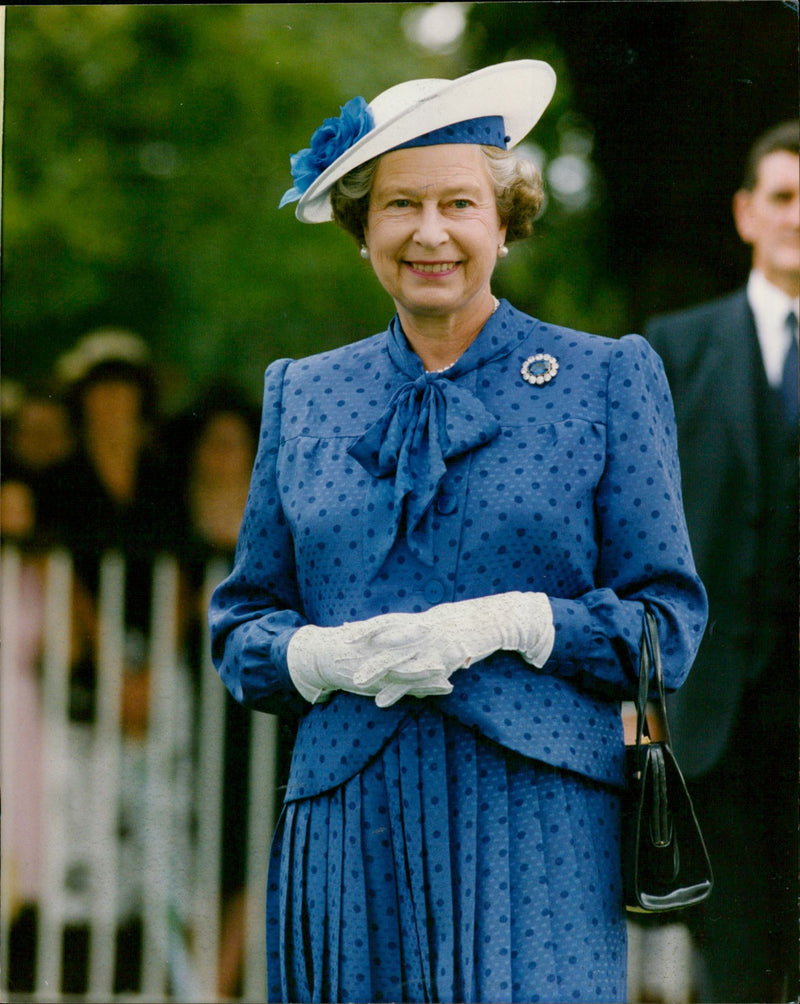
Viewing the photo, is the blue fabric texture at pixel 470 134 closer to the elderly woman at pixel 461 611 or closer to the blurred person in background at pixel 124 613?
the elderly woman at pixel 461 611

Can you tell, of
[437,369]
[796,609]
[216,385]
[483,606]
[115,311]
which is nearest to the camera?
[483,606]

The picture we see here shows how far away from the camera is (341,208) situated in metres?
3.17

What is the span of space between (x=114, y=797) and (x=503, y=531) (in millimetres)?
2173

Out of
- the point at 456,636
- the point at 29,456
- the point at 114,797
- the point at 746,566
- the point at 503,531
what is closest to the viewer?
the point at 456,636

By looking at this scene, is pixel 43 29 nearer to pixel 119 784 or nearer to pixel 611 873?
pixel 119 784

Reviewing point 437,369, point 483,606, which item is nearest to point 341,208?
point 437,369

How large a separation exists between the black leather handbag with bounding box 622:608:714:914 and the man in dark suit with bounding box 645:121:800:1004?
1514mm

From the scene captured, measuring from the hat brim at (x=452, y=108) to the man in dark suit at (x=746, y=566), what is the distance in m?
1.52

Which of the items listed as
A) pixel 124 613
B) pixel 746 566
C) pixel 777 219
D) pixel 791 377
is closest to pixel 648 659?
pixel 746 566

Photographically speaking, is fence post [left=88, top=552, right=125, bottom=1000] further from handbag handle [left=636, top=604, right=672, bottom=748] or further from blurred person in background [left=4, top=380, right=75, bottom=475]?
handbag handle [left=636, top=604, right=672, bottom=748]

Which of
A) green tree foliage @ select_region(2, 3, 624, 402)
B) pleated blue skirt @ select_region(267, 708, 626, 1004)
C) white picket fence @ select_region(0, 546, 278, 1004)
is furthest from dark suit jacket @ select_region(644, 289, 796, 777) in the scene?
green tree foliage @ select_region(2, 3, 624, 402)

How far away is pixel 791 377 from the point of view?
4523mm

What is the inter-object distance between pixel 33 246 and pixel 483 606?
4.94 meters

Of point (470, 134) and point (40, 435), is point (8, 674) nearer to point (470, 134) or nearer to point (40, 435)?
point (40, 435)
